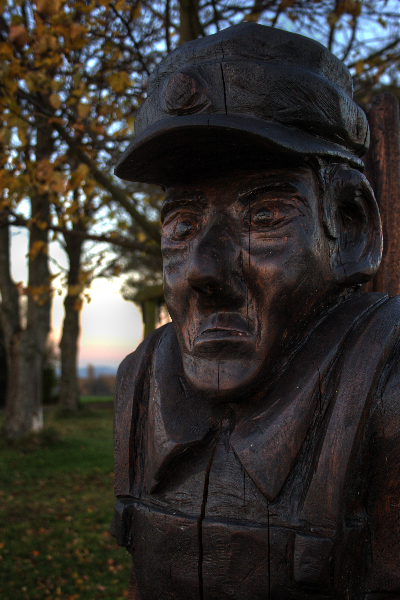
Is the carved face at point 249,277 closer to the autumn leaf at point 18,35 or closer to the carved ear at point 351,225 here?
the carved ear at point 351,225

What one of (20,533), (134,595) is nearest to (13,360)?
(20,533)

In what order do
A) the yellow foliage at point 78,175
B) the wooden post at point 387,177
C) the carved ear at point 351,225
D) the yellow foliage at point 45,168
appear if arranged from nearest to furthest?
the carved ear at point 351,225
the wooden post at point 387,177
the yellow foliage at point 78,175
the yellow foliage at point 45,168

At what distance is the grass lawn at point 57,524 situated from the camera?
4.19 metres

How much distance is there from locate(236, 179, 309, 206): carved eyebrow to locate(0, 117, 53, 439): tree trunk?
7.14 m

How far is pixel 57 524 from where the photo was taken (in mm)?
5328

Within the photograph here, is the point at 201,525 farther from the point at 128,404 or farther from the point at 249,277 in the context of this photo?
the point at 249,277

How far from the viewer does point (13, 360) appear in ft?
27.4

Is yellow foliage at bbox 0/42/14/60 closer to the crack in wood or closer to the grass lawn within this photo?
the crack in wood

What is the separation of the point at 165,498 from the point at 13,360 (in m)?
7.57

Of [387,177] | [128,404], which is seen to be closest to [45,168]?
[387,177]

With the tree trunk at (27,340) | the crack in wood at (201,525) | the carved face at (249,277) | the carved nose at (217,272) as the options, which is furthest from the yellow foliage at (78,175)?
the tree trunk at (27,340)

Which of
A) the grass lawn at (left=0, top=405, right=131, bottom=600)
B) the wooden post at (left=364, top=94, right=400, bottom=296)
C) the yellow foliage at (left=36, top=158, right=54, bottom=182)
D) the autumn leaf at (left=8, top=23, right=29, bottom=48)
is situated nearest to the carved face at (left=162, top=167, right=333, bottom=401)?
the wooden post at (left=364, top=94, right=400, bottom=296)

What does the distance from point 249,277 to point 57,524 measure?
4.96 m

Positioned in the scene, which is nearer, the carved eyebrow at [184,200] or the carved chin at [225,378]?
the carved chin at [225,378]
